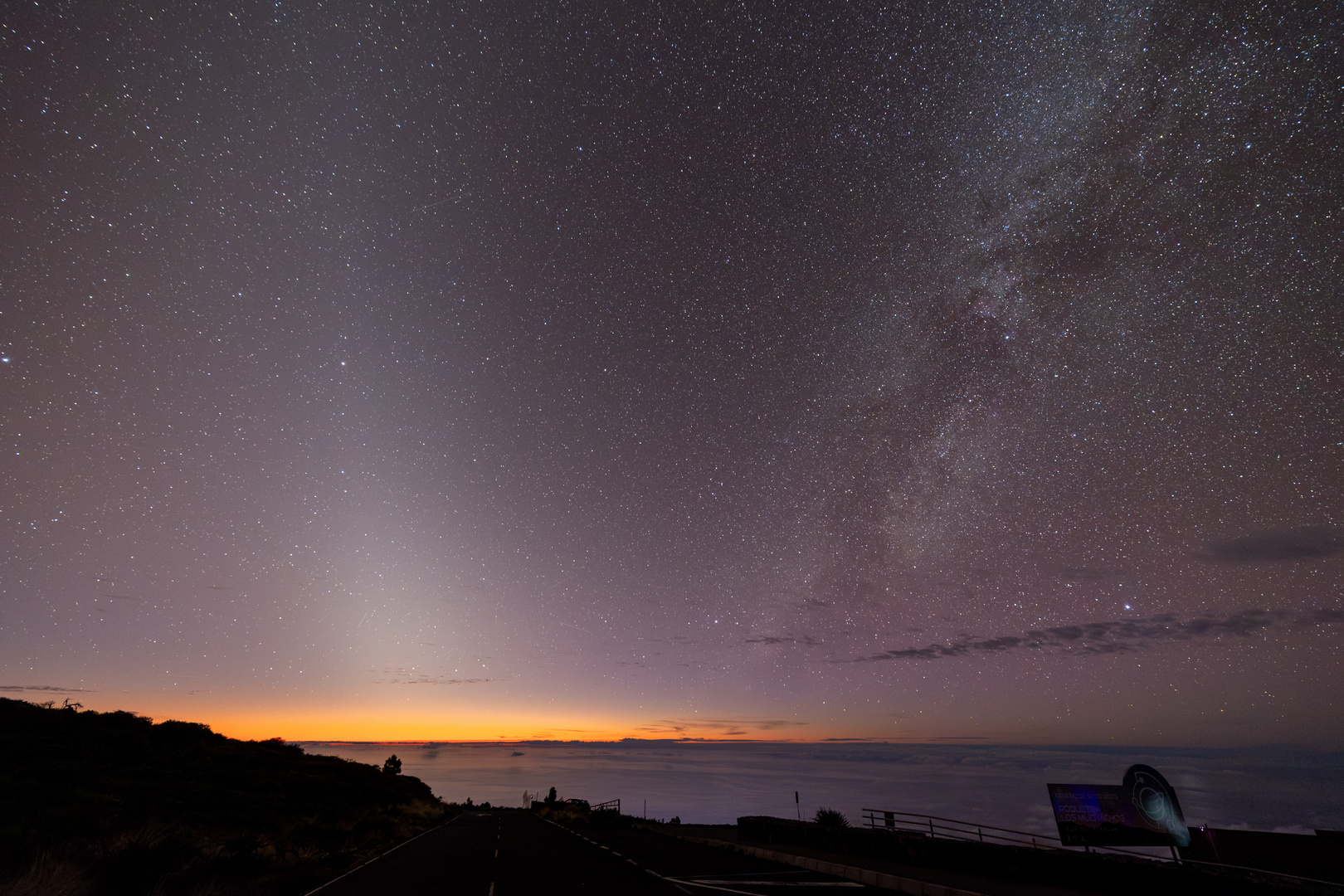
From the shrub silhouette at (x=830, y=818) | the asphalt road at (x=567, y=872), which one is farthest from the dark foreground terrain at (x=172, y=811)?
the shrub silhouette at (x=830, y=818)

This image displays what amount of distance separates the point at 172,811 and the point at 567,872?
2417 centimetres

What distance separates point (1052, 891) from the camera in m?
11.8

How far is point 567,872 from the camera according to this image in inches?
624

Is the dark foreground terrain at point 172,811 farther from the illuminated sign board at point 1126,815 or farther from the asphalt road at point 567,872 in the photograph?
the illuminated sign board at point 1126,815

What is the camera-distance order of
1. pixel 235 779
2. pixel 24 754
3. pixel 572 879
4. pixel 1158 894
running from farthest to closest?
pixel 235 779
pixel 24 754
pixel 572 879
pixel 1158 894

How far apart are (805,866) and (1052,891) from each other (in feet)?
23.8

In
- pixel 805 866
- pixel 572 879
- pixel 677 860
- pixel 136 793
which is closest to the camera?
pixel 572 879

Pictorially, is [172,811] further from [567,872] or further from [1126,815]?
[1126,815]

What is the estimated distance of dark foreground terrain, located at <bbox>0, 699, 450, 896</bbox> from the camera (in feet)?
40.1

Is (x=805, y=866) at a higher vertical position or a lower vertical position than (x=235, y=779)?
lower

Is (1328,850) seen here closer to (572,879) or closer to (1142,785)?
(1142,785)

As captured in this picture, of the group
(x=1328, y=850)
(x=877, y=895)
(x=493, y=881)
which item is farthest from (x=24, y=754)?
(x=1328, y=850)

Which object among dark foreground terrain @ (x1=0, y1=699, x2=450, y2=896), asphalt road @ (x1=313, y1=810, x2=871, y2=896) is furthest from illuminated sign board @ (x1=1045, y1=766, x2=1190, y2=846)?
dark foreground terrain @ (x1=0, y1=699, x2=450, y2=896)

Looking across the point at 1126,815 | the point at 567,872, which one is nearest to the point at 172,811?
the point at 567,872
